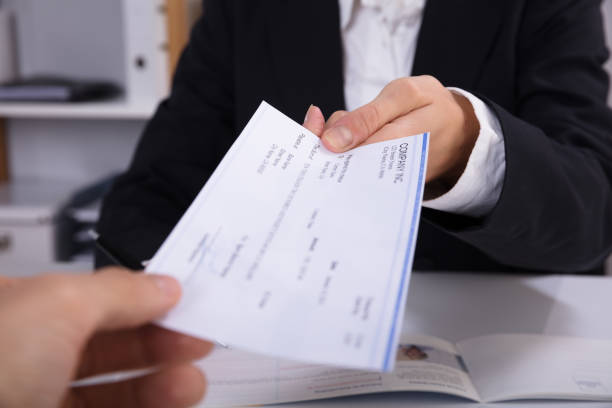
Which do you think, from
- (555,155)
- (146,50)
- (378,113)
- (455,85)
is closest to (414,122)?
(378,113)

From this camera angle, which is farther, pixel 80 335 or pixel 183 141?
pixel 183 141

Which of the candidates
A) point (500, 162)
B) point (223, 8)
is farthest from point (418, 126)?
point (223, 8)

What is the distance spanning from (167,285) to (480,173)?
34 cm

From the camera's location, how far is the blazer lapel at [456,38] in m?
0.72

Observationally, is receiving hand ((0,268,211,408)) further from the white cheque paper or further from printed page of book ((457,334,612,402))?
printed page of book ((457,334,612,402))

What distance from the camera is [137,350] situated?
12.5 inches

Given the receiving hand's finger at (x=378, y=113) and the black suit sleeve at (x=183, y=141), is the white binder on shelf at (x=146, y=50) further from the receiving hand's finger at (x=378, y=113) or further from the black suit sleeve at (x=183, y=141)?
the receiving hand's finger at (x=378, y=113)

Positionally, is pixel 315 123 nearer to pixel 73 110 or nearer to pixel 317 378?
pixel 317 378

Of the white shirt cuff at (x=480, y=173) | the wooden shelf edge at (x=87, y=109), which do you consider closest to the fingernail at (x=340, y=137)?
the white shirt cuff at (x=480, y=173)

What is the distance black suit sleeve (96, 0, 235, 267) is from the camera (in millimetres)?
808

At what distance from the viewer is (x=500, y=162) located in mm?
517

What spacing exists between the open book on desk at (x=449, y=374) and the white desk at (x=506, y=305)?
3cm

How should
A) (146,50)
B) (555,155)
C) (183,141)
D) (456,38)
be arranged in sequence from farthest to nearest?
(146,50) → (183,141) → (456,38) → (555,155)

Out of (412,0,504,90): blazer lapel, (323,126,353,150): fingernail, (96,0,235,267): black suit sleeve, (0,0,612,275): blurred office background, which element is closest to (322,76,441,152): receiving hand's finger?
(323,126,353,150): fingernail
